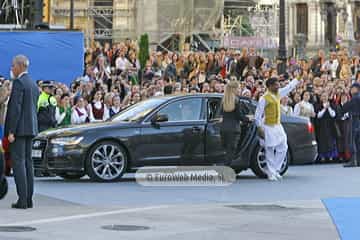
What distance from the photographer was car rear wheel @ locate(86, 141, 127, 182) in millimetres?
18188

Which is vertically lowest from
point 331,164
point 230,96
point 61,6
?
point 331,164

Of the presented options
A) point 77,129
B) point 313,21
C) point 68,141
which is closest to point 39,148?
point 68,141

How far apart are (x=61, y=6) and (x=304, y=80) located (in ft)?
66.1

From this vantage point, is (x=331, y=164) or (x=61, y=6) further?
(x=61, y=6)

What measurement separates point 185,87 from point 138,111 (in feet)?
25.3

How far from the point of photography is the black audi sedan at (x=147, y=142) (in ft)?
59.5

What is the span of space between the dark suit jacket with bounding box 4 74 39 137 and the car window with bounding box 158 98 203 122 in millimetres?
4875

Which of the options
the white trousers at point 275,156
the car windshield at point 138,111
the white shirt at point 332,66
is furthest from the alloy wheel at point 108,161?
the white shirt at point 332,66

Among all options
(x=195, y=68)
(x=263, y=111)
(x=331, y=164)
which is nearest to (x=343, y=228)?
(x=263, y=111)

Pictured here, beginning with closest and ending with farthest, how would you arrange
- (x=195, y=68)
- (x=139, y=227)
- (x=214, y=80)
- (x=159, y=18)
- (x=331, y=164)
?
(x=139, y=227) < (x=331, y=164) < (x=214, y=80) < (x=195, y=68) < (x=159, y=18)

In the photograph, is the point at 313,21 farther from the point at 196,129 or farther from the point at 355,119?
the point at 196,129

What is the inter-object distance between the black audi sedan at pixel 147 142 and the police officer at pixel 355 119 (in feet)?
14.1

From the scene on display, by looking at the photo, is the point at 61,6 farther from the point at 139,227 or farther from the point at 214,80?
the point at 139,227

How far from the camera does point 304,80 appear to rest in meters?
29.8
